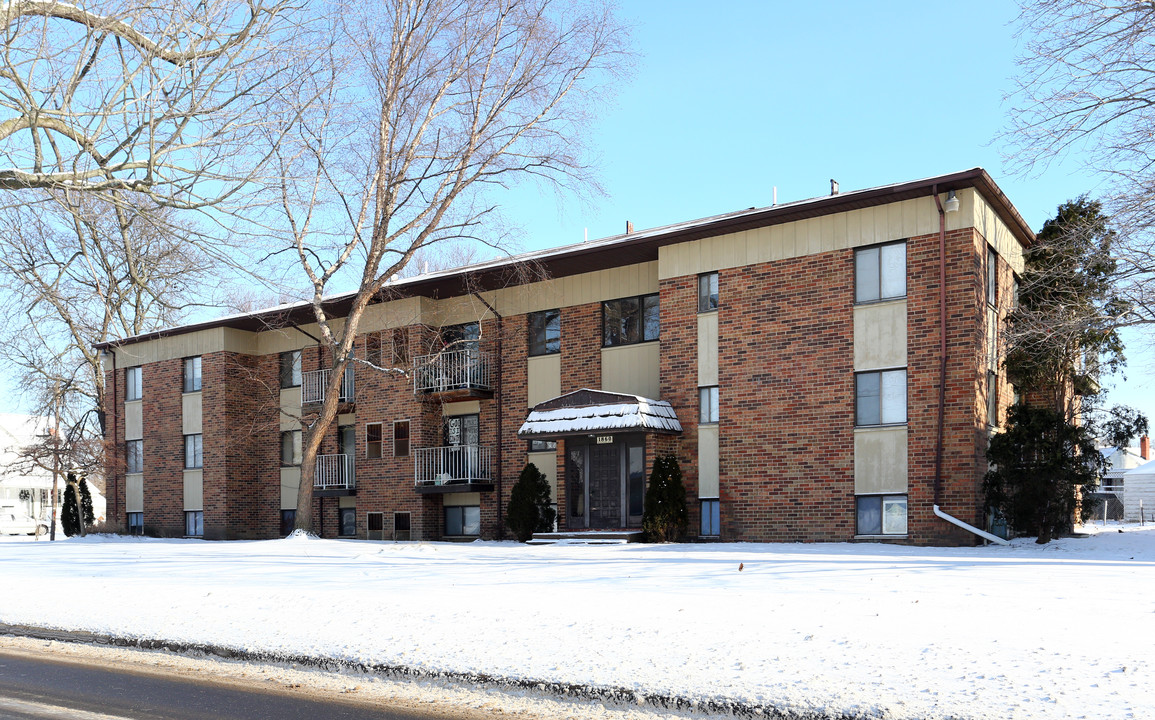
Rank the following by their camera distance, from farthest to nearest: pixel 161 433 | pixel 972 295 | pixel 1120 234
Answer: pixel 161 433 → pixel 972 295 → pixel 1120 234

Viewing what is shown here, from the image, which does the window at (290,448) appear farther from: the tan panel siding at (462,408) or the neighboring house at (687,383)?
the tan panel siding at (462,408)

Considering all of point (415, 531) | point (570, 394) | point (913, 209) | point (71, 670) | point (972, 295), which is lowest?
point (415, 531)

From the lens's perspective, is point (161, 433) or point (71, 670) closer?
point (71, 670)

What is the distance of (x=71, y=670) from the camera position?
8203mm

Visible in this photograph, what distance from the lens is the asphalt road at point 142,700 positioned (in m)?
6.42

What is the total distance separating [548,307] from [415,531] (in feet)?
23.3

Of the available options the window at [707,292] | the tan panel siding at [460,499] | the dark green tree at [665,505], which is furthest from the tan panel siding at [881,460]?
the tan panel siding at [460,499]

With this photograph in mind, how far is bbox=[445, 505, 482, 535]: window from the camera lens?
25828mm

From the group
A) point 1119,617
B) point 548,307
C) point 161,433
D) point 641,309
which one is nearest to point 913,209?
point 641,309

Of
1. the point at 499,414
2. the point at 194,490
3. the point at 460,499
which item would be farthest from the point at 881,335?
the point at 194,490

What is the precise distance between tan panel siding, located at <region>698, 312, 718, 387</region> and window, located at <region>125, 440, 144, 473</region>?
71.1 feet

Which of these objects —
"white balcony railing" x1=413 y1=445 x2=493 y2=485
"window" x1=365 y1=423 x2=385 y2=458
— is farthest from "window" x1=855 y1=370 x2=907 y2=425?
"window" x1=365 y1=423 x2=385 y2=458

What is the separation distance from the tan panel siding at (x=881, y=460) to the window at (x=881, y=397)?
26cm

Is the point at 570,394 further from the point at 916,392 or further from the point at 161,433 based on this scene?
the point at 161,433
